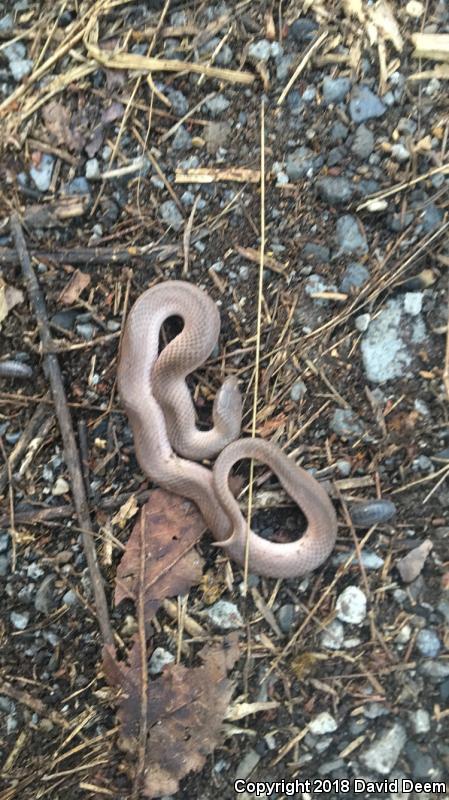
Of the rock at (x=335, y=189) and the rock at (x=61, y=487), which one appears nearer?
the rock at (x=335, y=189)

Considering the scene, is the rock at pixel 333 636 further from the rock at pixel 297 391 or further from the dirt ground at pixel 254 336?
the rock at pixel 297 391

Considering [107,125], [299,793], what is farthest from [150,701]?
→ [107,125]

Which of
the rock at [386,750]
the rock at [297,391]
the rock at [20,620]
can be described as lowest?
the rock at [386,750]

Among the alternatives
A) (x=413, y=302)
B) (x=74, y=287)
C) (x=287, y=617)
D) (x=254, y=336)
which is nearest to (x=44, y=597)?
(x=287, y=617)

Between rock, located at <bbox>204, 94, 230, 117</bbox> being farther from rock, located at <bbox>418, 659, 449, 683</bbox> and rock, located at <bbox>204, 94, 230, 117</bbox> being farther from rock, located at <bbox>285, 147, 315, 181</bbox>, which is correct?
rock, located at <bbox>418, 659, 449, 683</bbox>

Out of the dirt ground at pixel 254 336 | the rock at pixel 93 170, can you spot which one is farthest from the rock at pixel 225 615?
the rock at pixel 93 170
